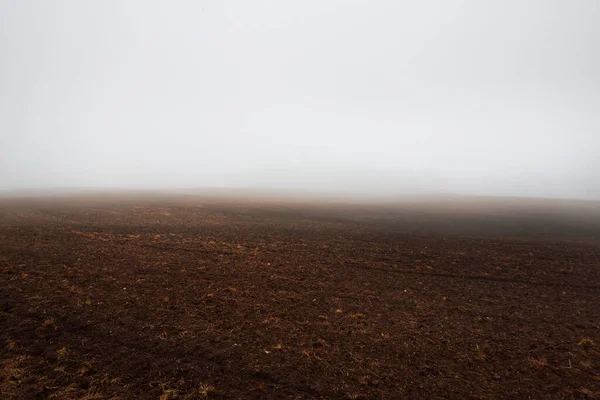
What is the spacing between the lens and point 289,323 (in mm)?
10078

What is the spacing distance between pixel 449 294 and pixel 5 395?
660 inches

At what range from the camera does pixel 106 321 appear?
9539mm

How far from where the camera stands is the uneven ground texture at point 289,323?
22.9ft

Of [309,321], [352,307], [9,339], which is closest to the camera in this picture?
[9,339]

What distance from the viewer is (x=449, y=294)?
1320 cm

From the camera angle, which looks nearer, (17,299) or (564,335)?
(564,335)

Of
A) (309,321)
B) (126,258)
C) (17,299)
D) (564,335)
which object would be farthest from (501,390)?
(126,258)

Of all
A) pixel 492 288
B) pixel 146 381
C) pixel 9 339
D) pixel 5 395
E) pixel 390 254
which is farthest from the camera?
pixel 390 254

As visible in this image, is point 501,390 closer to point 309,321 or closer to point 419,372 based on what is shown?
point 419,372

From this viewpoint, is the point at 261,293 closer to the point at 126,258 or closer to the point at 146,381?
the point at 146,381

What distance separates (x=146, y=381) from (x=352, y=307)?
8.14 m

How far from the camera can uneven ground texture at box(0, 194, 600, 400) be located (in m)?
6.96

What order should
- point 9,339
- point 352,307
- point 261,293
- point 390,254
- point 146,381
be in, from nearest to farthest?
point 146,381, point 9,339, point 352,307, point 261,293, point 390,254

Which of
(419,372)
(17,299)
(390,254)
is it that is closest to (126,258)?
(17,299)
